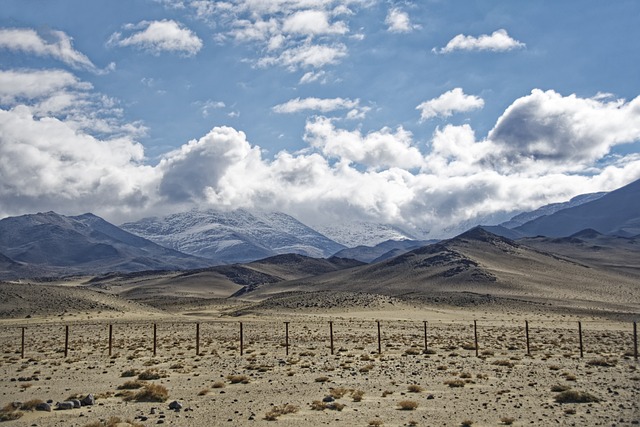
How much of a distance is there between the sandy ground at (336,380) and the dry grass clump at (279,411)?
0.08 metres

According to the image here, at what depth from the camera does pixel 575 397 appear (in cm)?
2089

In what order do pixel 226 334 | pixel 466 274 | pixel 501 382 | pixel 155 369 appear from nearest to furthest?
pixel 501 382
pixel 155 369
pixel 226 334
pixel 466 274

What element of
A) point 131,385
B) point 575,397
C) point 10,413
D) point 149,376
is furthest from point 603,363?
point 10,413

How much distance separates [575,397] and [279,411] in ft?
34.3

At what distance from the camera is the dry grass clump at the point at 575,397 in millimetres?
20781

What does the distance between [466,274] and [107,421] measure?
139m

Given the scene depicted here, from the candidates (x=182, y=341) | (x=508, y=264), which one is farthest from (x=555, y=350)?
(x=508, y=264)

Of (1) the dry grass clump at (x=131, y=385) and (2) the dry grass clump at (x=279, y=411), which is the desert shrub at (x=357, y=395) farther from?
(1) the dry grass clump at (x=131, y=385)

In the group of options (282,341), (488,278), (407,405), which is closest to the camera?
(407,405)

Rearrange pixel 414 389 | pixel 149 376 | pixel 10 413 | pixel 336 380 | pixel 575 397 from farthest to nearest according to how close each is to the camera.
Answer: pixel 149 376, pixel 336 380, pixel 414 389, pixel 575 397, pixel 10 413

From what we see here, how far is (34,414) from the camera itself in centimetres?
1936

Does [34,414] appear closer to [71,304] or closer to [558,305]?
[71,304]

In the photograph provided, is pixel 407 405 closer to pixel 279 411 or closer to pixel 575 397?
pixel 279 411

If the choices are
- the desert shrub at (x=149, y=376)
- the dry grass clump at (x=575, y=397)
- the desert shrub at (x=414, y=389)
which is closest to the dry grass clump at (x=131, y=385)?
the desert shrub at (x=149, y=376)
